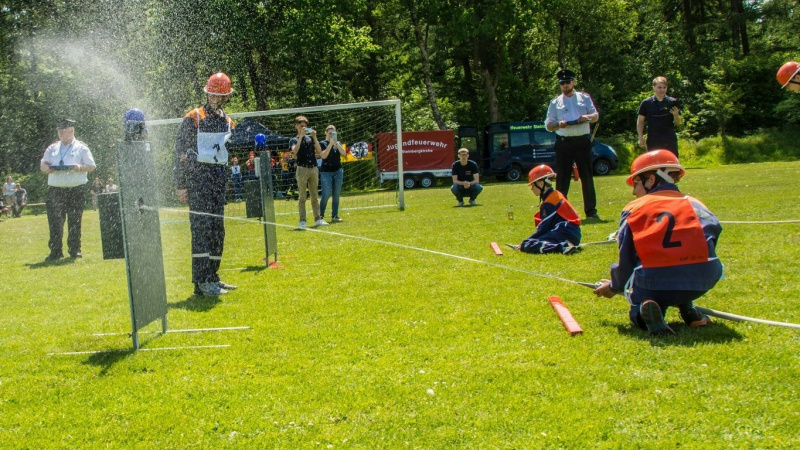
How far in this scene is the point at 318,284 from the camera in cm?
801

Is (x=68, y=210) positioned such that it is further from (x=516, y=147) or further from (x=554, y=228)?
(x=516, y=147)

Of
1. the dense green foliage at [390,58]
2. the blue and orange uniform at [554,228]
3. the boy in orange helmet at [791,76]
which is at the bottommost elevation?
the blue and orange uniform at [554,228]

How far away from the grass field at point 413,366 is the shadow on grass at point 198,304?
4cm

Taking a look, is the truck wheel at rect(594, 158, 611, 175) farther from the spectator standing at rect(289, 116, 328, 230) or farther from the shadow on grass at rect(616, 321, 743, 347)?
the shadow on grass at rect(616, 321, 743, 347)

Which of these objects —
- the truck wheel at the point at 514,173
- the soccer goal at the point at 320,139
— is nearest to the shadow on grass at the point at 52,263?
the soccer goal at the point at 320,139

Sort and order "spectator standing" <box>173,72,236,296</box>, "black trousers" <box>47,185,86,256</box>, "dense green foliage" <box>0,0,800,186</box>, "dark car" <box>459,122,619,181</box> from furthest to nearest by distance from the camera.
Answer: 1. "dark car" <box>459,122,619,181</box>
2. "dense green foliage" <box>0,0,800,186</box>
3. "black trousers" <box>47,185,86,256</box>
4. "spectator standing" <box>173,72,236,296</box>

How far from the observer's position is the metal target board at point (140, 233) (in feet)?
17.7

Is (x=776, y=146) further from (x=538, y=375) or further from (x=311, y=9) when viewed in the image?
(x=538, y=375)

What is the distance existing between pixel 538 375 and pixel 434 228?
8664 mm

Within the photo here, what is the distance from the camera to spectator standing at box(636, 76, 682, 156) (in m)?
11.5

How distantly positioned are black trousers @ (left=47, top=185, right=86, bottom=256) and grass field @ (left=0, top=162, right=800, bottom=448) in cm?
342

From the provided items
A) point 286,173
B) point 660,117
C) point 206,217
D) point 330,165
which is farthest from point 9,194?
point 660,117

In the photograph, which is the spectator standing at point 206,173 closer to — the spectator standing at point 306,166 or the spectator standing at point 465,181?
the spectator standing at point 306,166

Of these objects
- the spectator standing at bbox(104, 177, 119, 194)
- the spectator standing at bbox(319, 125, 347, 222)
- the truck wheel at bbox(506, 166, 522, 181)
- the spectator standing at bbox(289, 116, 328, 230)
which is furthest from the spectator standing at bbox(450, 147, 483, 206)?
the truck wheel at bbox(506, 166, 522, 181)
